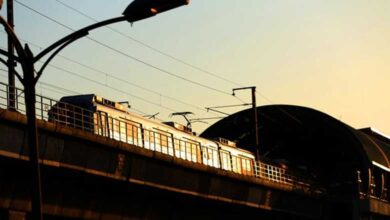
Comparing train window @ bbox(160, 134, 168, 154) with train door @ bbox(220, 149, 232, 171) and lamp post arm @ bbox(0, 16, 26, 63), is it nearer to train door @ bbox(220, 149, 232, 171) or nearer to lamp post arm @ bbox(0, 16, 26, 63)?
train door @ bbox(220, 149, 232, 171)

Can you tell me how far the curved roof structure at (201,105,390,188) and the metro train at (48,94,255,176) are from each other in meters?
15.8

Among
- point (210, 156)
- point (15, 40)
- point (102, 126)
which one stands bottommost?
point (15, 40)

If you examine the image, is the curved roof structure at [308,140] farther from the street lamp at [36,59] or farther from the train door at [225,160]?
the street lamp at [36,59]

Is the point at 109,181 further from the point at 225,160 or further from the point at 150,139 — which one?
the point at 225,160

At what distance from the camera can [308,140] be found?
78.4 metres

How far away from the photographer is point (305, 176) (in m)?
73.1

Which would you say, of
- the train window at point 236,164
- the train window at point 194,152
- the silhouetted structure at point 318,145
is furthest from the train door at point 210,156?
the silhouetted structure at point 318,145

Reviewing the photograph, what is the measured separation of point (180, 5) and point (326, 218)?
43464mm

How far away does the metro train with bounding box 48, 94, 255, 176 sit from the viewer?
38906mm

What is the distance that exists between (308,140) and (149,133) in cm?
3712

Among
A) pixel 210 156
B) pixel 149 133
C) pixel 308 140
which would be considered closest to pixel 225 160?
pixel 210 156

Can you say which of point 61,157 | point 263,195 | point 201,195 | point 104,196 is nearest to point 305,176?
point 263,195

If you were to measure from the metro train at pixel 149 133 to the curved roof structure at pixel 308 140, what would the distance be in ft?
51.7

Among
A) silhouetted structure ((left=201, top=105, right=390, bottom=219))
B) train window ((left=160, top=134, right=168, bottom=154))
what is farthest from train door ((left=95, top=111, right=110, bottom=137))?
silhouetted structure ((left=201, top=105, right=390, bottom=219))
